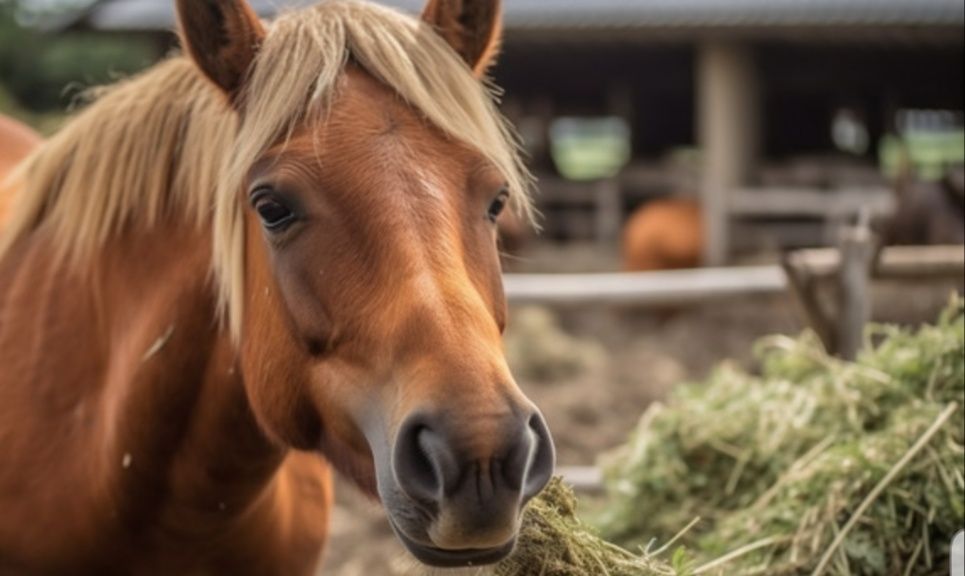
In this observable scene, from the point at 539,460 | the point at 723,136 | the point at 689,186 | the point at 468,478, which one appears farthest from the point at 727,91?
the point at 468,478

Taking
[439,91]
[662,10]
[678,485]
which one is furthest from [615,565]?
[662,10]

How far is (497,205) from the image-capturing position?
2.37 meters

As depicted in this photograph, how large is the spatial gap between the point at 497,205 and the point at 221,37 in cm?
62

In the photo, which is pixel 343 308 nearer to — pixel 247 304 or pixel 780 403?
pixel 247 304

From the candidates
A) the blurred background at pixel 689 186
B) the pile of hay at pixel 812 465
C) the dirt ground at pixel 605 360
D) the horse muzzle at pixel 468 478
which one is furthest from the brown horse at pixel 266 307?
the dirt ground at pixel 605 360

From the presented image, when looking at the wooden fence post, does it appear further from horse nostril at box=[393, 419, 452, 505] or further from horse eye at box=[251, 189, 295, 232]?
horse nostril at box=[393, 419, 452, 505]

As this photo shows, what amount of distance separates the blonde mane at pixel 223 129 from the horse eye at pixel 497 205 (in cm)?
4

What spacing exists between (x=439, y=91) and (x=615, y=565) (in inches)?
39.6

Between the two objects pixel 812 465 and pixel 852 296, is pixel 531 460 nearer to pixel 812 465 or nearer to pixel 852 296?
pixel 812 465

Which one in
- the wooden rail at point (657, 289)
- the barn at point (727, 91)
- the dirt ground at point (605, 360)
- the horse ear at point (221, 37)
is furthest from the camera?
the barn at point (727, 91)

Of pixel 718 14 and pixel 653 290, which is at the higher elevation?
pixel 653 290

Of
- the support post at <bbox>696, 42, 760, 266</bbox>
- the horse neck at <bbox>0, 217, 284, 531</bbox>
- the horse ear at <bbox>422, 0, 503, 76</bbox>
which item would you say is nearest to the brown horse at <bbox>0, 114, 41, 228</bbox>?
the horse neck at <bbox>0, 217, 284, 531</bbox>

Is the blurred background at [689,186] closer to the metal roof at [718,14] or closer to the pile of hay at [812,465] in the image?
the metal roof at [718,14]

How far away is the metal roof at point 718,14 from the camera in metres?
11.6
